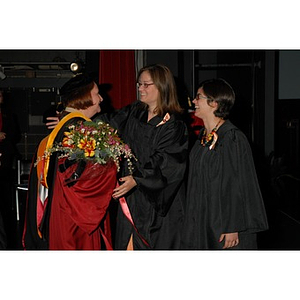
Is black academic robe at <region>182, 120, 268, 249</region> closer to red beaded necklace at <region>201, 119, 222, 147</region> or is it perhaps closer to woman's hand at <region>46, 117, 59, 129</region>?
red beaded necklace at <region>201, 119, 222, 147</region>

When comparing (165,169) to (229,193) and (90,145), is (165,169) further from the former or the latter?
(90,145)

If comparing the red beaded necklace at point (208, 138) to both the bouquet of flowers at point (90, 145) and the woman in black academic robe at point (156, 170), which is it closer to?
the woman in black academic robe at point (156, 170)

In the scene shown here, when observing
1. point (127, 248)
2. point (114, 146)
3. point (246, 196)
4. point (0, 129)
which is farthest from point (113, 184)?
point (0, 129)

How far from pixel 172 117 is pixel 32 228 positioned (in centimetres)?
116

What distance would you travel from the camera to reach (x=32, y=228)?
3.04 metres

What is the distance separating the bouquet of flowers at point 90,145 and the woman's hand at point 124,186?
20 cm

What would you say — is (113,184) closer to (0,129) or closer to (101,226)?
(101,226)

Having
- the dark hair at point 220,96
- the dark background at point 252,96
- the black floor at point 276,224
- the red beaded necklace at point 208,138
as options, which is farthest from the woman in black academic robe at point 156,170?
the black floor at point 276,224

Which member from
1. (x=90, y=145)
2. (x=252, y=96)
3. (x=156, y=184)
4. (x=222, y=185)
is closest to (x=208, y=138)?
(x=222, y=185)

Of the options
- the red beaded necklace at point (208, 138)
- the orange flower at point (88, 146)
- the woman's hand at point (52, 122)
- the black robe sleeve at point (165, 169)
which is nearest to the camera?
the orange flower at point (88, 146)

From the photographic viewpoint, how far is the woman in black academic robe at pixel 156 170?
288 cm

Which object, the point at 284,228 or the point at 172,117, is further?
the point at 284,228

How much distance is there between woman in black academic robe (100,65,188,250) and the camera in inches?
113

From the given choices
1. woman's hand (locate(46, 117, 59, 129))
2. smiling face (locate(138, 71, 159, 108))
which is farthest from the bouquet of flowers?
woman's hand (locate(46, 117, 59, 129))
